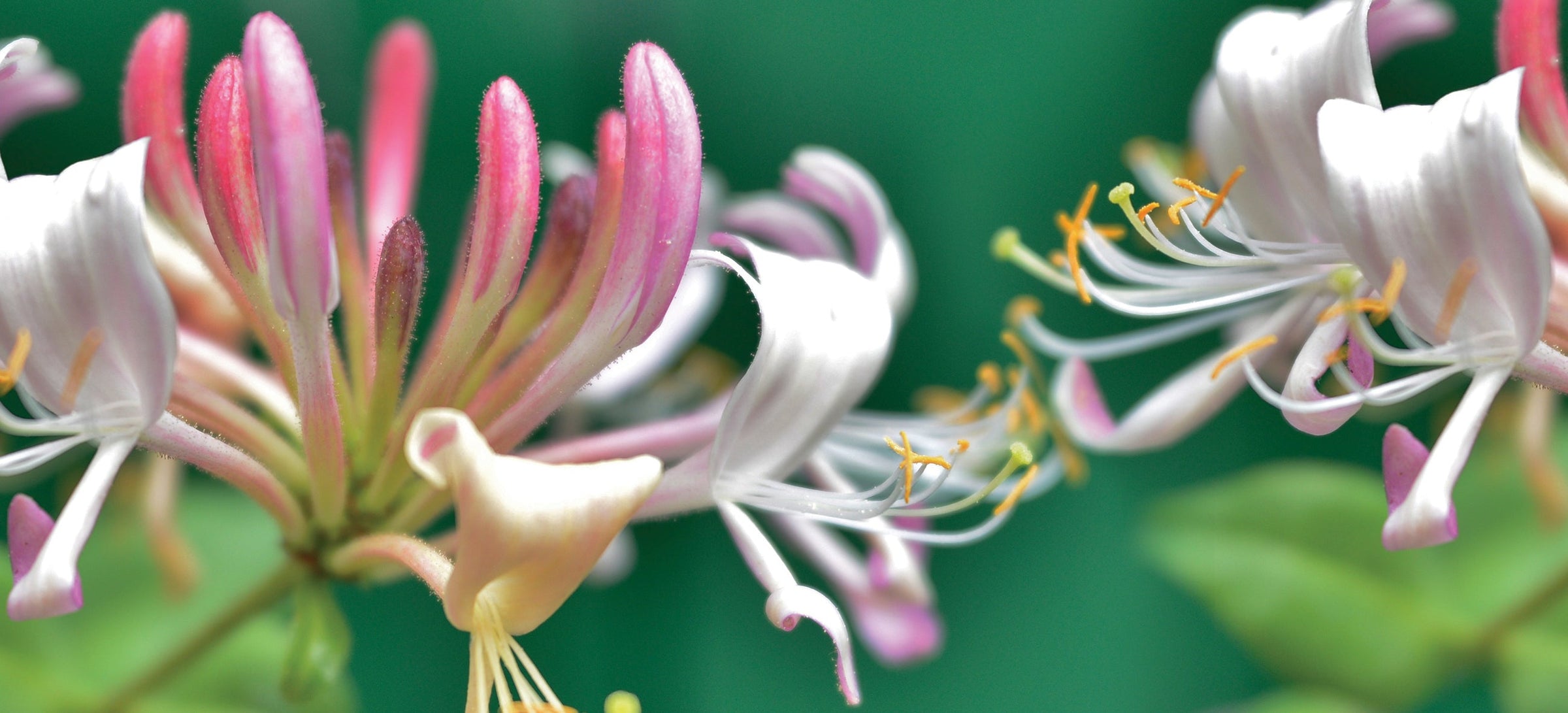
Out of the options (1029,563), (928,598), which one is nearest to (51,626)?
(928,598)

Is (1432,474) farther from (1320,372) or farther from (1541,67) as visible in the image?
(1541,67)

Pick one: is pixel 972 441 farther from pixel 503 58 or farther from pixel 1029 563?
pixel 503 58

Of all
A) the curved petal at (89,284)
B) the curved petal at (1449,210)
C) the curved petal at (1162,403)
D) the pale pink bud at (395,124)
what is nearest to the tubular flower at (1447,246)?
the curved petal at (1449,210)

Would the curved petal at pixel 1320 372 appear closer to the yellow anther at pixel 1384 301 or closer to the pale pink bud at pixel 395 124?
the yellow anther at pixel 1384 301

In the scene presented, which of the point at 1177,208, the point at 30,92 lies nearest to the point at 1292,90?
the point at 1177,208

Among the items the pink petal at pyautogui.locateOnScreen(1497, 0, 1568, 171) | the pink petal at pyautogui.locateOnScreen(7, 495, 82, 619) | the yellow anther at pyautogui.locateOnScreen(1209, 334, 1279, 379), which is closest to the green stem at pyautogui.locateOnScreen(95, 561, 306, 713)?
the pink petal at pyautogui.locateOnScreen(7, 495, 82, 619)

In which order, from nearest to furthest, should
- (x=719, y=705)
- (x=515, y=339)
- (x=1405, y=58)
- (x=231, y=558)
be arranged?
1. (x=515, y=339)
2. (x=231, y=558)
3. (x=1405, y=58)
4. (x=719, y=705)
